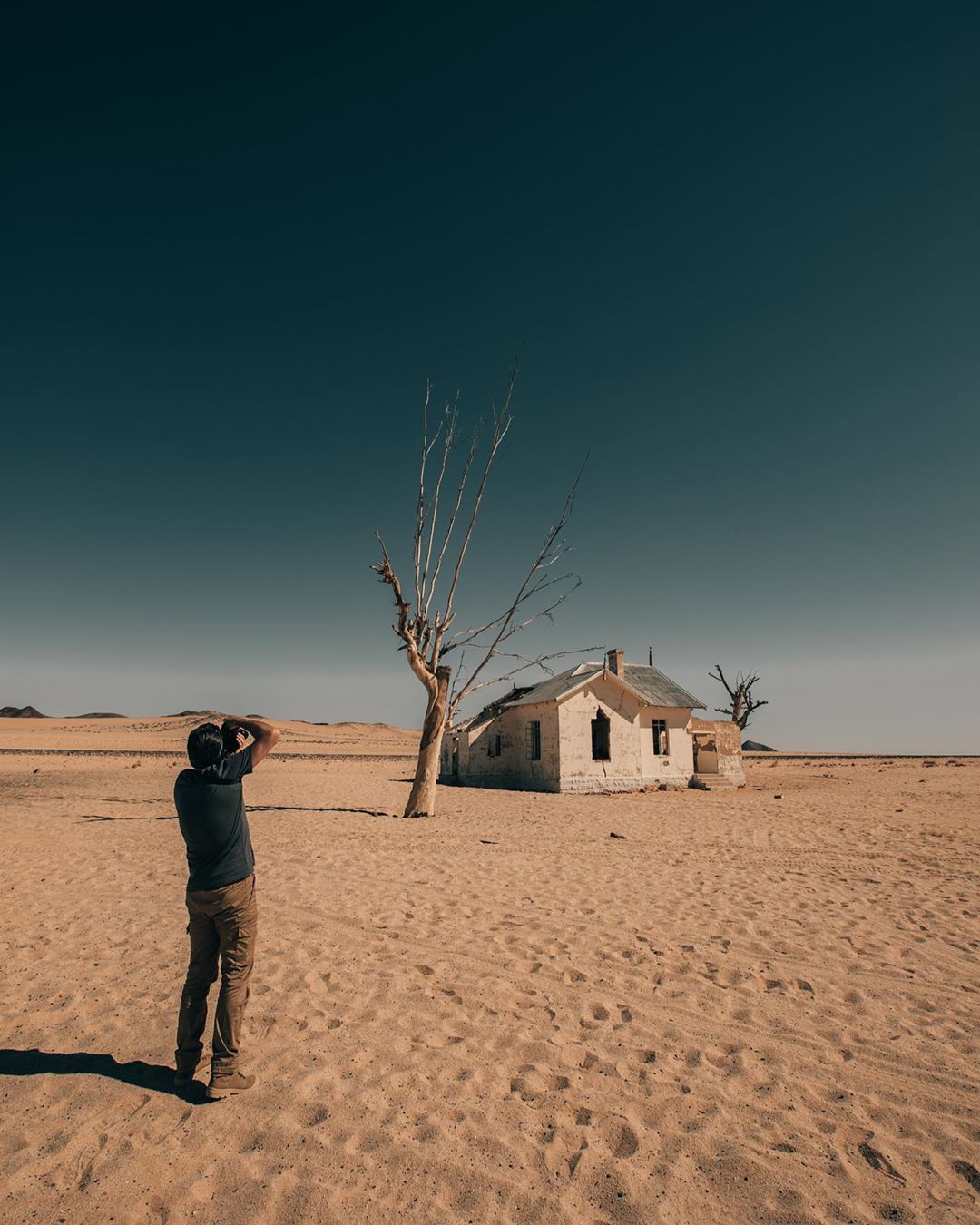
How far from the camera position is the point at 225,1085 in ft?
13.4

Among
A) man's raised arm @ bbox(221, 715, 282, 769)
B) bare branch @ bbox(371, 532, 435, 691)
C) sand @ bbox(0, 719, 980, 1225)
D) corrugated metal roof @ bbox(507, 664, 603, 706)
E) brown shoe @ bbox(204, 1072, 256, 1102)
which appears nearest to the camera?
sand @ bbox(0, 719, 980, 1225)

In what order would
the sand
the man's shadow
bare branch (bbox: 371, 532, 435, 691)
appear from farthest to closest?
bare branch (bbox: 371, 532, 435, 691), the man's shadow, the sand

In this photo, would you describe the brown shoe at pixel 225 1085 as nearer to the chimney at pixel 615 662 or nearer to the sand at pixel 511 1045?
the sand at pixel 511 1045

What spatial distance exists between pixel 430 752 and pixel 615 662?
1358 centimetres

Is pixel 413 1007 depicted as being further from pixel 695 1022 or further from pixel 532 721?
pixel 532 721

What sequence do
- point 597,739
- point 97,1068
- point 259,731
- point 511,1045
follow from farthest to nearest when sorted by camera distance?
point 597,739 → point 511,1045 → point 259,731 → point 97,1068


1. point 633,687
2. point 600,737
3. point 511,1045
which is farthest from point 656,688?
point 511,1045

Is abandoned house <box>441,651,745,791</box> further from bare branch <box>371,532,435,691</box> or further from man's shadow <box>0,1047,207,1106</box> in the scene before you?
man's shadow <box>0,1047,207,1106</box>

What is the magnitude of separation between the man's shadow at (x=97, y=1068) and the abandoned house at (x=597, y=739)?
67.3ft

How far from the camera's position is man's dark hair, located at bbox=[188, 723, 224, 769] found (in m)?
4.11

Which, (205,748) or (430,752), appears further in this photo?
(430,752)

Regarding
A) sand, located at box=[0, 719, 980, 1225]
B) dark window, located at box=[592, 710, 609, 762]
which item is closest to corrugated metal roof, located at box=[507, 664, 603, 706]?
dark window, located at box=[592, 710, 609, 762]

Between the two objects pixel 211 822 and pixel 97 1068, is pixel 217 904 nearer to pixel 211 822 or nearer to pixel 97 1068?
pixel 211 822

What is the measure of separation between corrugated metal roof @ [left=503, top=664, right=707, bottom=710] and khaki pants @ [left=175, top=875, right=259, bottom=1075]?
20.6 m
